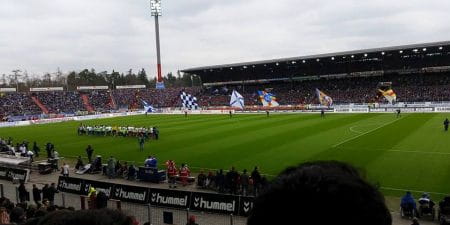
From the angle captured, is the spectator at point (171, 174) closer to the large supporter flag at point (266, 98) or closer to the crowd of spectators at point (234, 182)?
the crowd of spectators at point (234, 182)

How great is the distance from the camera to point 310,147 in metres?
30.0

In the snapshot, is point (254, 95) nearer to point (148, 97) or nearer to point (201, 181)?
point (148, 97)

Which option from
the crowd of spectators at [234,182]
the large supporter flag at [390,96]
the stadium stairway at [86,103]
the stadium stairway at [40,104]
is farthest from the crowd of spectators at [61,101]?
the crowd of spectators at [234,182]

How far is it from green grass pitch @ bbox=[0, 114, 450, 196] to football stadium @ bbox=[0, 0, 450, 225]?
8cm

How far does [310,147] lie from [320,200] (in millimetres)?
29220

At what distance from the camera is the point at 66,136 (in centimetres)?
4528

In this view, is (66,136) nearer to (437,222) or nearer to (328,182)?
(437,222)

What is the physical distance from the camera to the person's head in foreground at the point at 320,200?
1357 mm

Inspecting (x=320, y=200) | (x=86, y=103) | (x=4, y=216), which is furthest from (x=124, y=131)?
(x=86, y=103)

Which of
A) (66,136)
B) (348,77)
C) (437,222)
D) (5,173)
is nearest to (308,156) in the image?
(437,222)

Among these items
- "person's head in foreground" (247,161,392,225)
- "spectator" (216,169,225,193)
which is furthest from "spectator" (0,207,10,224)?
"person's head in foreground" (247,161,392,225)

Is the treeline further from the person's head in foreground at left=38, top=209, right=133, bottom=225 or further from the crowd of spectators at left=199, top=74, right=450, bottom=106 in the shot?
the person's head in foreground at left=38, top=209, right=133, bottom=225

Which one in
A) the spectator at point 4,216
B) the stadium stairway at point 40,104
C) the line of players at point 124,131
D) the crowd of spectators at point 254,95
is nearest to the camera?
the spectator at point 4,216

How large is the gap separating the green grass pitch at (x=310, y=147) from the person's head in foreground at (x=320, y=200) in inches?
702
